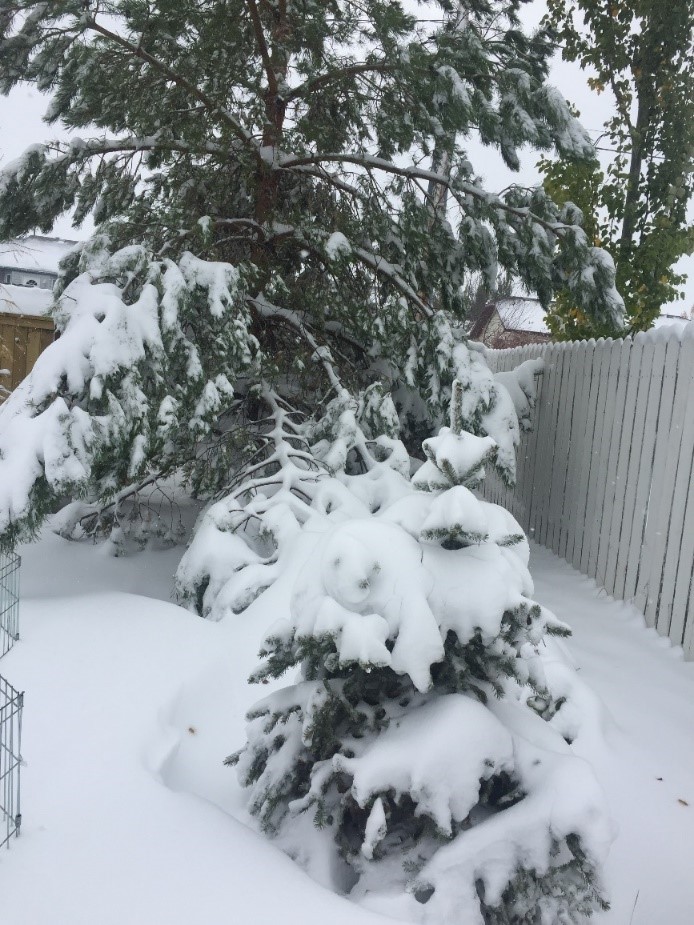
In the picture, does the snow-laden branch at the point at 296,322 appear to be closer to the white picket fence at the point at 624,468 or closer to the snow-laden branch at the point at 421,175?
the snow-laden branch at the point at 421,175

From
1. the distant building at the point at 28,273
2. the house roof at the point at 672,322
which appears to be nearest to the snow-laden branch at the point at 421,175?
the house roof at the point at 672,322

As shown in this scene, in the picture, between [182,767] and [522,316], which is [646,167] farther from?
[522,316]

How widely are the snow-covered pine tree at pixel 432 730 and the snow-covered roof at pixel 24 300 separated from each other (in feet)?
27.3

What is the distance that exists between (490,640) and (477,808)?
500 millimetres

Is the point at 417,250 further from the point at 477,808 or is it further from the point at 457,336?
the point at 477,808

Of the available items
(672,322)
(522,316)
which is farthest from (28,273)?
(672,322)

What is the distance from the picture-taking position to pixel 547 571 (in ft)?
17.5

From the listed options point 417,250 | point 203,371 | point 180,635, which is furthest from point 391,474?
point 417,250

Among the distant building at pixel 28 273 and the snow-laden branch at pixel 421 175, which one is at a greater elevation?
the snow-laden branch at pixel 421 175

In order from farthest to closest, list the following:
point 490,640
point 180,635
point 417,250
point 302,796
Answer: point 417,250, point 180,635, point 302,796, point 490,640

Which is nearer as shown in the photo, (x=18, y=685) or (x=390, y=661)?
(x=390, y=661)

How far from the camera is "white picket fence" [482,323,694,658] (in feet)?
12.8

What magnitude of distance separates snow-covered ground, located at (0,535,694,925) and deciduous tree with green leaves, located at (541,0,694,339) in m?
4.19

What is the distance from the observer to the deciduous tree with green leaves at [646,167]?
24.2 ft
